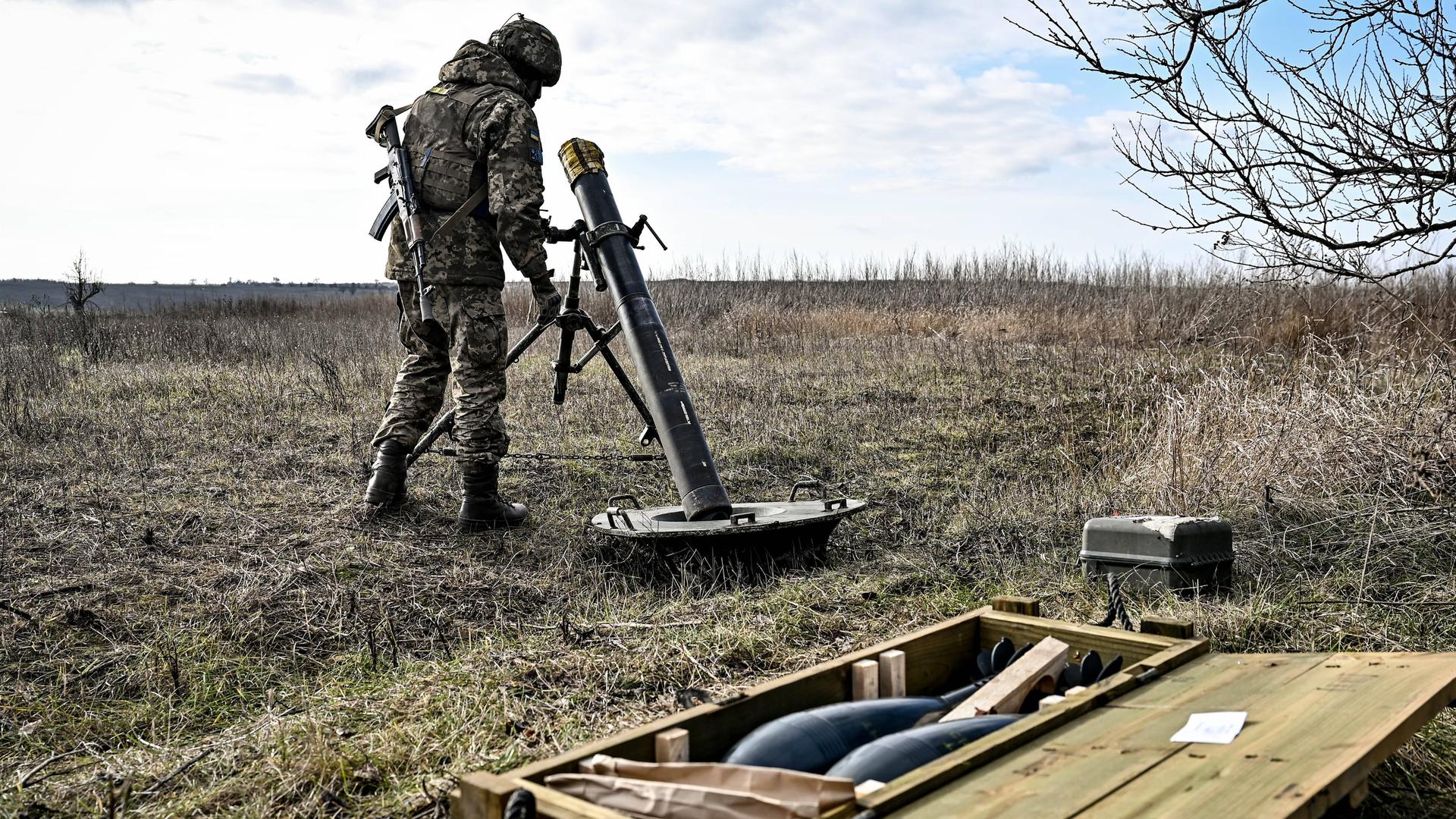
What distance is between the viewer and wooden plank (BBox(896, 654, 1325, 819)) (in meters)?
1.65

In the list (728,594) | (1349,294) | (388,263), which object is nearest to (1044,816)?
(728,594)

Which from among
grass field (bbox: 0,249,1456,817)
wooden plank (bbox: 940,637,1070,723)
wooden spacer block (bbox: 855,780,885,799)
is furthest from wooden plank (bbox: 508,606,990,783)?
grass field (bbox: 0,249,1456,817)

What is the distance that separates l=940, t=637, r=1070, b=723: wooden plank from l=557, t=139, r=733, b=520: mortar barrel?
8.18ft

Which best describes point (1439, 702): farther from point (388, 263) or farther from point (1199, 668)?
point (388, 263)

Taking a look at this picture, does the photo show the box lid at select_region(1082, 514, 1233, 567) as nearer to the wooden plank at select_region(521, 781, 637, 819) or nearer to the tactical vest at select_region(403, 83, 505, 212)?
the wooden plank at select_region(521, 781, 637, 819)

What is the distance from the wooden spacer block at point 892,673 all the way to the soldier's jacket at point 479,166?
3815 mm

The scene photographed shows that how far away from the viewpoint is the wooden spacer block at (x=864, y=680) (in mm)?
2367

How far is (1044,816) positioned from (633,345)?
381 centimetres

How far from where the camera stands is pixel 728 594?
4512 mm

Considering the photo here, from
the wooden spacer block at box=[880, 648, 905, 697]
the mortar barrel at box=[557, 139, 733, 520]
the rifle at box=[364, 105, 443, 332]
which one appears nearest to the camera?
the wooden spacer block at box=[880, 648, 905, 697]

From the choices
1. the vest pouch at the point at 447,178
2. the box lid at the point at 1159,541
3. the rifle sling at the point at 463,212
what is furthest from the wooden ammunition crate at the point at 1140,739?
the vest pouch at the point at 447,178

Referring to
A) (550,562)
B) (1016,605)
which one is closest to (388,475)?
(550,562)

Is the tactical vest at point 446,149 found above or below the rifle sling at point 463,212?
above

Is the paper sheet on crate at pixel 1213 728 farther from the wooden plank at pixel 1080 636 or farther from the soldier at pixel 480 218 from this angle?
the soldier at pixel 480 218
